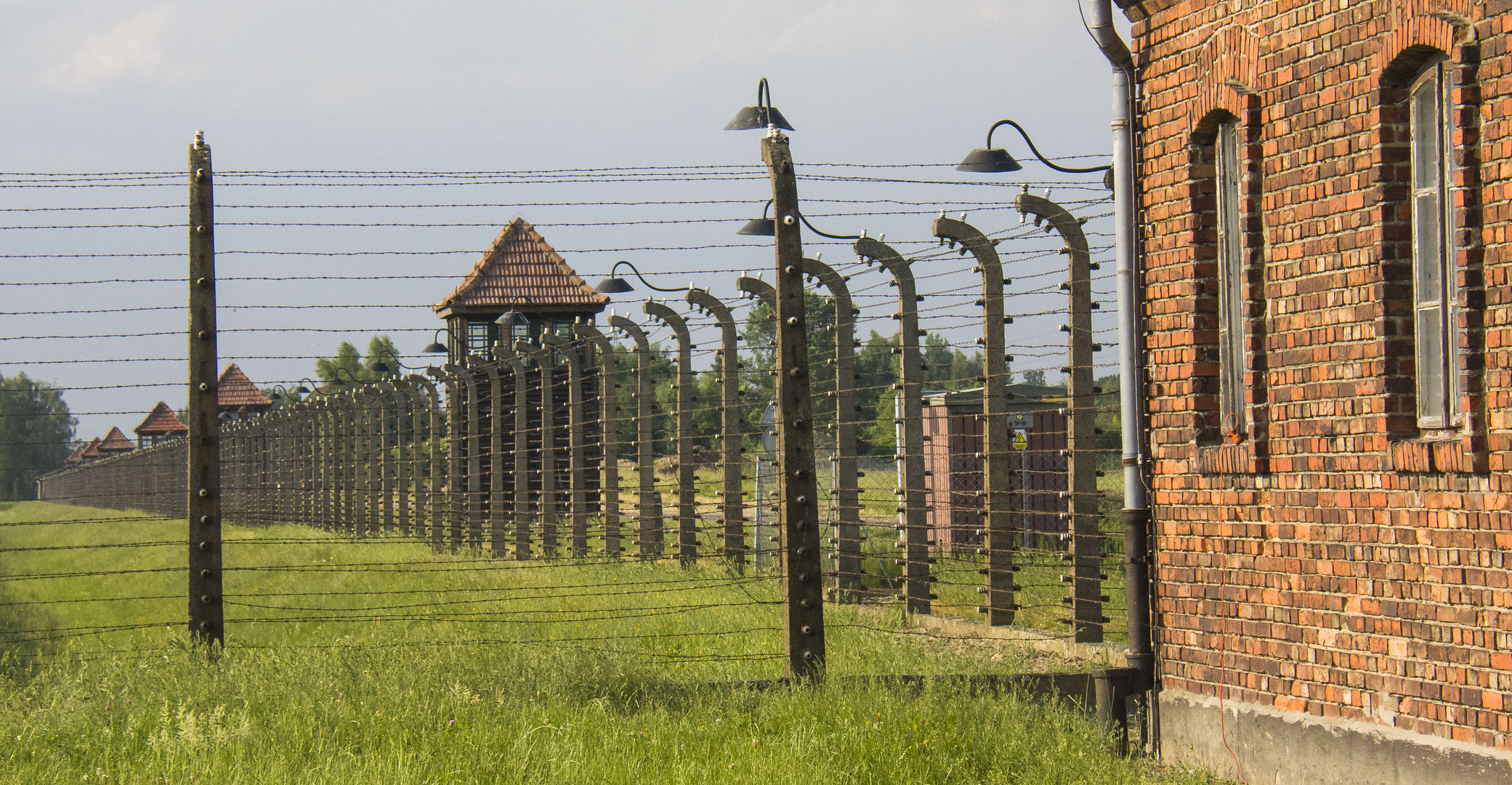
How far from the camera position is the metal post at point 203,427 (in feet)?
25.0

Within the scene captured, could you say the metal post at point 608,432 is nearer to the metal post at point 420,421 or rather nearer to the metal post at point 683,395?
the metal post at point 683,395

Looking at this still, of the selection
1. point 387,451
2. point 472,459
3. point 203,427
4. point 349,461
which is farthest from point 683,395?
point 349,461

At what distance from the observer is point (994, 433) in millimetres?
10078

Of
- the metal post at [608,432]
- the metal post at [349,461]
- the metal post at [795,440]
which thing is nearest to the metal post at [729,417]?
the metal post at [608,432]

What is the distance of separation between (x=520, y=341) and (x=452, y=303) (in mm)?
16867

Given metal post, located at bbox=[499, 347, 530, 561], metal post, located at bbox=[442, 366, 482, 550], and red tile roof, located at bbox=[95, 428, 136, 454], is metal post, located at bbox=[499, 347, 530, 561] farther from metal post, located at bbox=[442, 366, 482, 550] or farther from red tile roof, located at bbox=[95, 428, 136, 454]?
red tile roof, located at bbox=[95, 428, 136, 454]

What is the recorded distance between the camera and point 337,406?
27016 millimetres

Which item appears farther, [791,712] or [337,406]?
[337,406]

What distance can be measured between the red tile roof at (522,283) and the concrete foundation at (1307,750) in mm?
28207

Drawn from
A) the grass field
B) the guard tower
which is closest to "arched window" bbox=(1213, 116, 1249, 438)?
the grass field

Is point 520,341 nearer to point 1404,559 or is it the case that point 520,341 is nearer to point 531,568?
point 531,568

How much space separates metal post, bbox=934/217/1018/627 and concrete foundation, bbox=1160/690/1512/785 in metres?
2.38

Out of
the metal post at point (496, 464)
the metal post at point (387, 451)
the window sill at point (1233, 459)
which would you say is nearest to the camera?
the window sill at point (1233, 459)

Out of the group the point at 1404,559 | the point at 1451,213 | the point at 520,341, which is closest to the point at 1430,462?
the point at 1404,559
